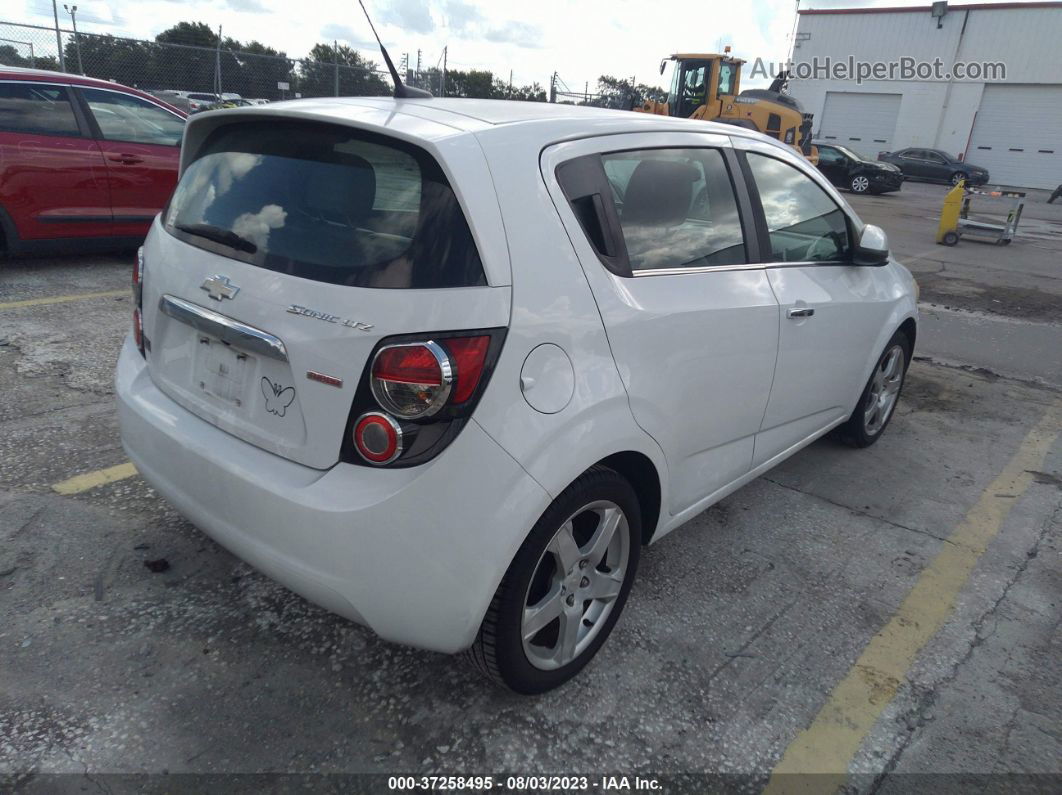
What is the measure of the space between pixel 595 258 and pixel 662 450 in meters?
0.68

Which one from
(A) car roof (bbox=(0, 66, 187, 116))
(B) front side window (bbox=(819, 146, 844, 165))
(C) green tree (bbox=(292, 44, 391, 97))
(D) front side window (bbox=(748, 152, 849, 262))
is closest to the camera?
(D) front side window (bbox=(748, 152, 849, 262))

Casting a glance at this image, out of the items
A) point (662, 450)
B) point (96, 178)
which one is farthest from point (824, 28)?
point (662, 450)

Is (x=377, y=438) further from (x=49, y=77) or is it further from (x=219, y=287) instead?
(x=49, y=77)

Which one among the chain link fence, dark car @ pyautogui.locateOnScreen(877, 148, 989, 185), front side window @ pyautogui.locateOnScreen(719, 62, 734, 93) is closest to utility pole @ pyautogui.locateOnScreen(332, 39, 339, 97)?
the chain link fence

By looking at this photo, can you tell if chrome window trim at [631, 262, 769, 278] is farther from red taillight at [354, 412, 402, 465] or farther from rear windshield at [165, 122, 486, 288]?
red taillight at [354, 412, 402, 465]

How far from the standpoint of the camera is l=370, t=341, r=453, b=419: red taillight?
1.86 m

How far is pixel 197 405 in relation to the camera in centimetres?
228

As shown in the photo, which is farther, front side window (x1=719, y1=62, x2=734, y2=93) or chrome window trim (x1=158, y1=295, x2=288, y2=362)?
front side window (x1=719, y1=62, x2=734, y2=93)

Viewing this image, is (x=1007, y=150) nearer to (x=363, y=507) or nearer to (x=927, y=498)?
(x=927, y=498)

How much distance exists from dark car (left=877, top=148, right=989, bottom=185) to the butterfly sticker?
3510 centimetres

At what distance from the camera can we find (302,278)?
2.00 m

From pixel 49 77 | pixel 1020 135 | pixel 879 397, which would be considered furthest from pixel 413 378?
pixel 1020 135

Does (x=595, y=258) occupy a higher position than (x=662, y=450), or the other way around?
(x=595, y=258)

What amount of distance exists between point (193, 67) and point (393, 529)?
18017 mm
